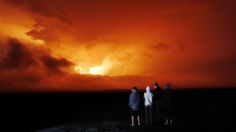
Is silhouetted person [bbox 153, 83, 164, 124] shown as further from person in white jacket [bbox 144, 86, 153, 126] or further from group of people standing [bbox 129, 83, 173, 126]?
person in white jacket [bbox 144, 86, 153, 126]

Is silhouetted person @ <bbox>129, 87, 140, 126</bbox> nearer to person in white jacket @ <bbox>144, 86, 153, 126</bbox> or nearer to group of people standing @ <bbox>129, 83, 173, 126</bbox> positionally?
group of people standing @ <bbox>129, 83, 173, 126</bbox>

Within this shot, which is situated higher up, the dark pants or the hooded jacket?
the hooded jacket

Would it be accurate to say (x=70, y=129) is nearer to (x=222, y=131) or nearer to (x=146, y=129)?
(x=146, y=129)

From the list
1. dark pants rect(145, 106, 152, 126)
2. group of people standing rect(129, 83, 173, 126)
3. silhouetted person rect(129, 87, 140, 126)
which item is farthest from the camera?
dark pants rect(145, 106, 152, 126)

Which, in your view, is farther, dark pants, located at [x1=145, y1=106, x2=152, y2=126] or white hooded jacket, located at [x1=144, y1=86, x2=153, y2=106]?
dark pants, located at [x1=145, y1=106, x2=152, y2=126]

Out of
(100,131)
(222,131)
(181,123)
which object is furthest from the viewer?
(181,123)

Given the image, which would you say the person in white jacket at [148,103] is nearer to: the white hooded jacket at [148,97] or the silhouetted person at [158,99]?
the white hooded jacket at [148,97]

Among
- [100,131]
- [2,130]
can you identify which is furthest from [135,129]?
[2,130]

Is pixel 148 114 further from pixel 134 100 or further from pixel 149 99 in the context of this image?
pixel 134 100

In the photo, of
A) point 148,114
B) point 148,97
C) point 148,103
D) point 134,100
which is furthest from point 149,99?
point 148,114

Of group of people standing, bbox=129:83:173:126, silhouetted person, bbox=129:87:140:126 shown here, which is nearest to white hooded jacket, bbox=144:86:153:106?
group of people standing, bbox=129:83:173:126

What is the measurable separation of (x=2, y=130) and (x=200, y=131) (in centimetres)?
2611

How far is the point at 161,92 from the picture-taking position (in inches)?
1036

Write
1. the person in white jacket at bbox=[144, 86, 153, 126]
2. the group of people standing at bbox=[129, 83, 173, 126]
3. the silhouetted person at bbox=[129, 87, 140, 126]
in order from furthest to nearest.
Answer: the person in white jacket at bbox=[144, 86, 153, 126] < the group of people standing at bbox=[129, 83, 173, 126] < the silhouetted person at bbox=[129, 87, 140, 126]
